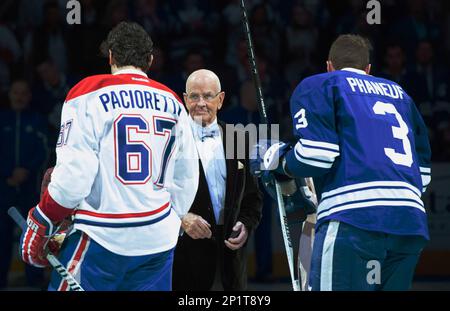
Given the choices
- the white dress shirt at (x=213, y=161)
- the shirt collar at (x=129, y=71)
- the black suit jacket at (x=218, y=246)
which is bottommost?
the black suit jacket at (x=218, y=246)

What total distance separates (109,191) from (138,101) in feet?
1.28

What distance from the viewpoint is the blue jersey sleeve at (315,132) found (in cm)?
427

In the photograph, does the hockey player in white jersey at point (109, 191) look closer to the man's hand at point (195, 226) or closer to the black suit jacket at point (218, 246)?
the man's hand at point (195, 226)

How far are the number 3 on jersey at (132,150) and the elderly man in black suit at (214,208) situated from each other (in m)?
1.05

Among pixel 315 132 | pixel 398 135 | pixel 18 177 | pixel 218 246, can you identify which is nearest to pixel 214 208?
pixel 218 246

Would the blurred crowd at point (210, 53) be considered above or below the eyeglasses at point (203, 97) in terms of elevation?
above

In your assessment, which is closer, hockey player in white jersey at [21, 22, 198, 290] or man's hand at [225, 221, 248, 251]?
hockey player in white jersey at [21, 22, 198, 290]

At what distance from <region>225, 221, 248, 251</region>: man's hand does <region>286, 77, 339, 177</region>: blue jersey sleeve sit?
0.99 meters

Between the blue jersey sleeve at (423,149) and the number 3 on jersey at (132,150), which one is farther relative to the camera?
the blue jersey sleeve at (423,149)

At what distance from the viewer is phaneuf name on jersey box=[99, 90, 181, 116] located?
418cm

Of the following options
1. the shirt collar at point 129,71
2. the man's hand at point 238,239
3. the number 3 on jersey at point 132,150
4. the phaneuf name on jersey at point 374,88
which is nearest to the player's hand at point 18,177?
the man's hand at point 238,239

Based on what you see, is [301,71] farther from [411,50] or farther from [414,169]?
[414,169]

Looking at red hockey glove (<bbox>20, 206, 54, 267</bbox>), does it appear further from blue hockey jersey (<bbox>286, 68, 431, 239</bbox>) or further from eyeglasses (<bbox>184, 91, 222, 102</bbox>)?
eyeglasses (<bbox>184, 91, 222, 102</bbox>)

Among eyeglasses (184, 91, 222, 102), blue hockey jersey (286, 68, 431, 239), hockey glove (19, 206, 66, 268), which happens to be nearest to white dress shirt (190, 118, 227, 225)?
eyeglasses (184, 91, 222, 102)
